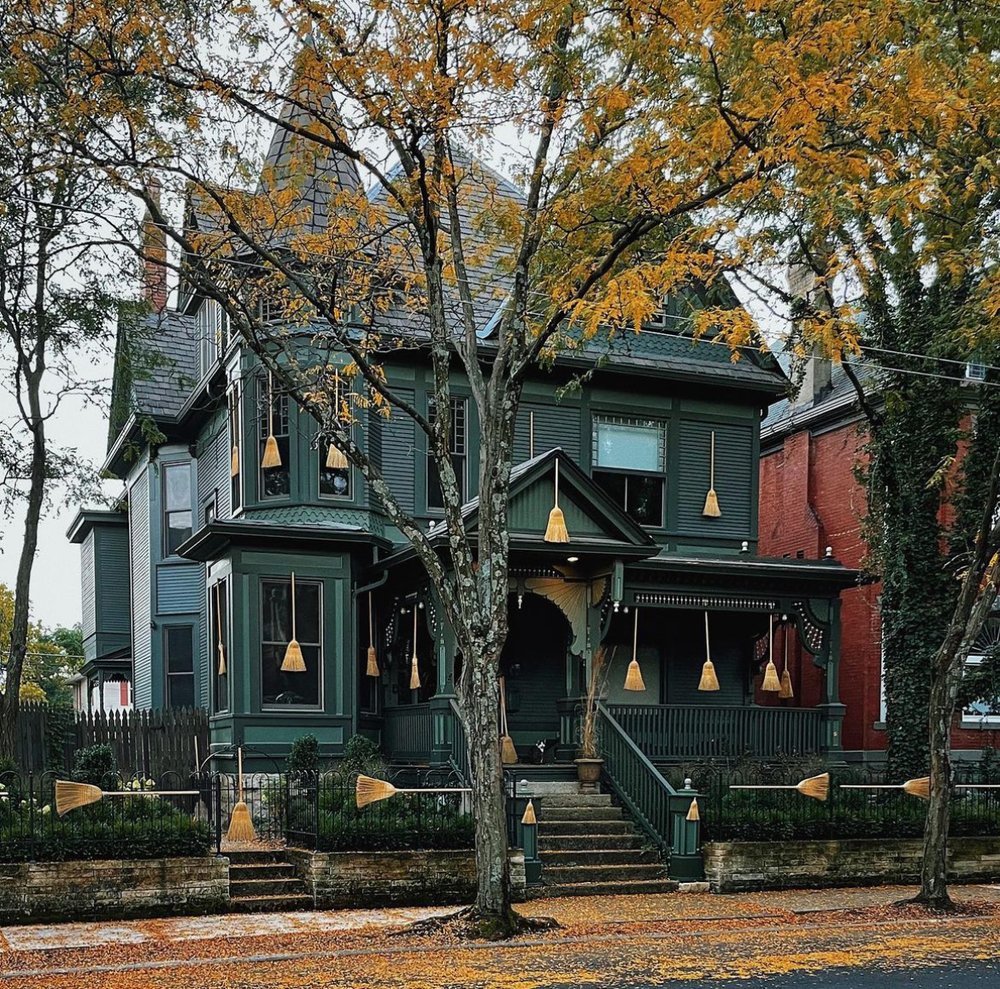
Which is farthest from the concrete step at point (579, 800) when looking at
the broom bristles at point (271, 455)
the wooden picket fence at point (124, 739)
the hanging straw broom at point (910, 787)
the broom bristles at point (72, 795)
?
the broom bristles at point (271, 455)

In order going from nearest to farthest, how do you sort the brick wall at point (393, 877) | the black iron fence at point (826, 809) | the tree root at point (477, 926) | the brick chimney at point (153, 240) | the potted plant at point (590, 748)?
the tree root at point (477, 926) → the brick chimney at point (153, 240) → the brick wall at point (393, 877) → the black iron fence at point (826, 809) → the potted plant at point (590, 748)

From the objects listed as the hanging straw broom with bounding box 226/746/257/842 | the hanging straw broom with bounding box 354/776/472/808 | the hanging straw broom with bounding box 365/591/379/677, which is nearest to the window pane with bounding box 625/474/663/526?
the hanging straw broom with bounding box 365/591/379/677

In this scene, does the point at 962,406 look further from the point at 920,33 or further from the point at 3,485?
the point at 3,485

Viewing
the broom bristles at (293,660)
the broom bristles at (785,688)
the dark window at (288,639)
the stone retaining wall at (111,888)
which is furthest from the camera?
the broom bristles at (785,688)

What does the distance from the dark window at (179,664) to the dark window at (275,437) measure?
606cm

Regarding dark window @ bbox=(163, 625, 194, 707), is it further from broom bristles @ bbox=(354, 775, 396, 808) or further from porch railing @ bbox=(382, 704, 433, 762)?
broom bristles @ bbox=(354, 775, 396, 808)

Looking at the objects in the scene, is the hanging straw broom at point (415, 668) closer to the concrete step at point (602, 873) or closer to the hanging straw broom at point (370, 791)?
the concrete step at point (602, 873)

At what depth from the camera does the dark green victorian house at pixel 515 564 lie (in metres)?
19.5

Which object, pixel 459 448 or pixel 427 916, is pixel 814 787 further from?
pixel 459 448

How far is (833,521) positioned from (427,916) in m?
16.3

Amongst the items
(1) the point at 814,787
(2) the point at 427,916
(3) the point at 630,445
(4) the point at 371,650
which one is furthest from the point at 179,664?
(1) the point at 814,787

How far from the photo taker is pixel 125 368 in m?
19.7

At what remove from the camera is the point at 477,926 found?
11.9 metres

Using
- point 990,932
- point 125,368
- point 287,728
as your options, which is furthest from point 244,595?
point 990,932
